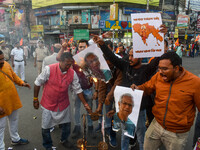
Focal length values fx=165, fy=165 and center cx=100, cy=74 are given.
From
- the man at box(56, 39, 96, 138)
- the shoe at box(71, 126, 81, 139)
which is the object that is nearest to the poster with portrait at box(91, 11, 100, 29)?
the man at box(56, 39, 96, 138)

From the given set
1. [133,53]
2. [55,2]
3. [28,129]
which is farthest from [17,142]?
[55,2]

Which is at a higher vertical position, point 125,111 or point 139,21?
point 139,21

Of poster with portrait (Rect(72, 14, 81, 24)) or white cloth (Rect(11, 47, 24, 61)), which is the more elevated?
poster with portrait (Rect(72, 14, 81, 24))

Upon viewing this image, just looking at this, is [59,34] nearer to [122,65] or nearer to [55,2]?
[55,2]

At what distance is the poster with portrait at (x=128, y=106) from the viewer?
81.1 inches

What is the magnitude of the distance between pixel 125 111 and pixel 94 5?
69.3ft

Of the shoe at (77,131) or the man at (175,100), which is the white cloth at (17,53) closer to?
the shoe at (77,131)

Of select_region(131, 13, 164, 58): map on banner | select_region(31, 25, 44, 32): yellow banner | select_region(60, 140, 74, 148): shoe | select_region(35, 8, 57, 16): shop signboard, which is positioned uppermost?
select_region(35, 8, 57, 16): shop signboard

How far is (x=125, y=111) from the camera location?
2158mm

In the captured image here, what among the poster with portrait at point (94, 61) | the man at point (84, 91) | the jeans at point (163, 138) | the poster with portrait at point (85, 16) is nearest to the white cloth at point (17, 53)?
the man at point (84, 91)

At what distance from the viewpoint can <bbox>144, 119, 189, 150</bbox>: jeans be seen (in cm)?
183

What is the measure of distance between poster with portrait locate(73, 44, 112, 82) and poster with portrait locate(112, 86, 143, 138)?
449mm

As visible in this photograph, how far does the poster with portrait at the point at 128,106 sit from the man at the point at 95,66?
0.43 meters

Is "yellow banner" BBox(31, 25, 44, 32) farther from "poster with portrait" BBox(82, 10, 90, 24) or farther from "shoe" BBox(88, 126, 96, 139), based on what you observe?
"shoe" BBox(88, 126, 96, 139)
